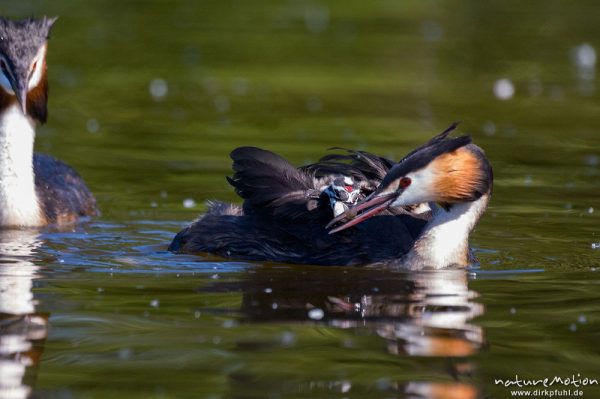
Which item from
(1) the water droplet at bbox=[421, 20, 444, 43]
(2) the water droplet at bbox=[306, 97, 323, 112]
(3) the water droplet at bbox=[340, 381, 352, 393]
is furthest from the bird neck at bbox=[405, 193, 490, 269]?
(1) the water droplet at bbox=[421, 20, 444, 43]

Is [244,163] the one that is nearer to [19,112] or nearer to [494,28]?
[19,112]

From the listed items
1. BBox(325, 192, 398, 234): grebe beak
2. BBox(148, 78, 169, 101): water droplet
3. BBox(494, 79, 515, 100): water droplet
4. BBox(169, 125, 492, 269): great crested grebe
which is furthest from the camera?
BBox(494, 79, 515, 100): water droplet

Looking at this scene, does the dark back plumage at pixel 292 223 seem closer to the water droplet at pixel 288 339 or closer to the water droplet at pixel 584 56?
the water droplet at pixel 288 339

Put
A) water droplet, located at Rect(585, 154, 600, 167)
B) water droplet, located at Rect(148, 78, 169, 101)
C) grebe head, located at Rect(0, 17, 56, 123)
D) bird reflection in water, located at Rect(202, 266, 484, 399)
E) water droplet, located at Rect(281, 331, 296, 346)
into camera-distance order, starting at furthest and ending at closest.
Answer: water droplet, located at Rect(148, 78, 169, 101), water droplet, located at Rect(585, 154, 600, 167), grebe head, located at Rect(0, 17, 56, 123), water droplet, located at Rect(281, 331, 296, 346), bird reflection in water, located at Rect(202, 266, 484, 399)

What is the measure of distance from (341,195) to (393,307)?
1314mm

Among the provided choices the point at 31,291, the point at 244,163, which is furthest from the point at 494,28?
the point at 31,291

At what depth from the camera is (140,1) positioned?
975 inches

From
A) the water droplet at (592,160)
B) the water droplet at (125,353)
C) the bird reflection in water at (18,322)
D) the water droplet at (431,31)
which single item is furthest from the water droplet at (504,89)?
the water droplet at (125,353)

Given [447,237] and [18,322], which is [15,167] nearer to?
[18,322]

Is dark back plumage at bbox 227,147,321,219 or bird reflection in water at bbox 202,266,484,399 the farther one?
dark back plumage at bbox 227,147,321,219

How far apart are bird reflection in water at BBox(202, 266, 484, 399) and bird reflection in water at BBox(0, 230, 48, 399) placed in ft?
3.77

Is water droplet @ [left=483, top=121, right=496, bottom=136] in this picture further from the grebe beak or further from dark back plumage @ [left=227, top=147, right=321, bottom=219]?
the grebe beak

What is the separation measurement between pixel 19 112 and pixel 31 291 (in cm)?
268

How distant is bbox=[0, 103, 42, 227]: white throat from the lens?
10.5m
